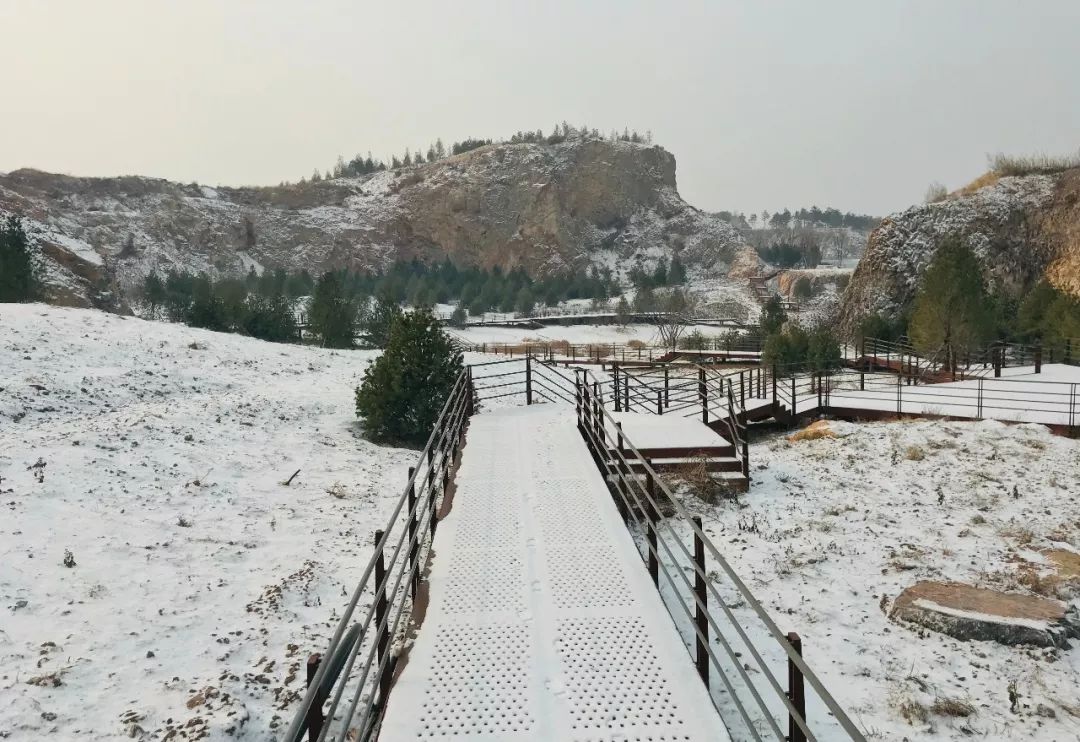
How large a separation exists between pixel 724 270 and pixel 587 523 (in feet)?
433

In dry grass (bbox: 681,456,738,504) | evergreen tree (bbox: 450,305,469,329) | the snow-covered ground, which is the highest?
evergreen tree (bbox: 450,305,469,329)

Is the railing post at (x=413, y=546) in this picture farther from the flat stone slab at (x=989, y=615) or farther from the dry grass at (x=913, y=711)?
the flat stone slab at (x=989, y=615)

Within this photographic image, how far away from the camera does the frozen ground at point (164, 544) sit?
196 inches

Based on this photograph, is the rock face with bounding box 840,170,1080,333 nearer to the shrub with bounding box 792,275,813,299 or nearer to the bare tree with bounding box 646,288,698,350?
the bare tree with bounding box 646,288,698,350

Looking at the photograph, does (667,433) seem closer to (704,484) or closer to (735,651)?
(704,484)

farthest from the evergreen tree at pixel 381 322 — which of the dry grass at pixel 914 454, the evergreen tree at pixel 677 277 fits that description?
the evergreen tree at pixel 677 277

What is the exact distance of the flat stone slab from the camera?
5.72m

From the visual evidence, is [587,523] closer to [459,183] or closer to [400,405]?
[400,405]

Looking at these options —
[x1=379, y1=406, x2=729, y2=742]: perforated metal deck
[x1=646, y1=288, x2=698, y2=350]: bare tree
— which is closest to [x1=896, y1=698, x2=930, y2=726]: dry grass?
[x1=379, y1=406, x2=729, y2=742]: perforated metal deck

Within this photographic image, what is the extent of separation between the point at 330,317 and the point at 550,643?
37406 mm

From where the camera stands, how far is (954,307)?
2627cm

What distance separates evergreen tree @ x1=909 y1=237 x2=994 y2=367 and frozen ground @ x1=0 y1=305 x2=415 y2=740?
2407 cm

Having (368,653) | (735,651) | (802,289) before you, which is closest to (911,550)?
(735,651)

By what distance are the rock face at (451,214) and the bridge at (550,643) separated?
12475cm
